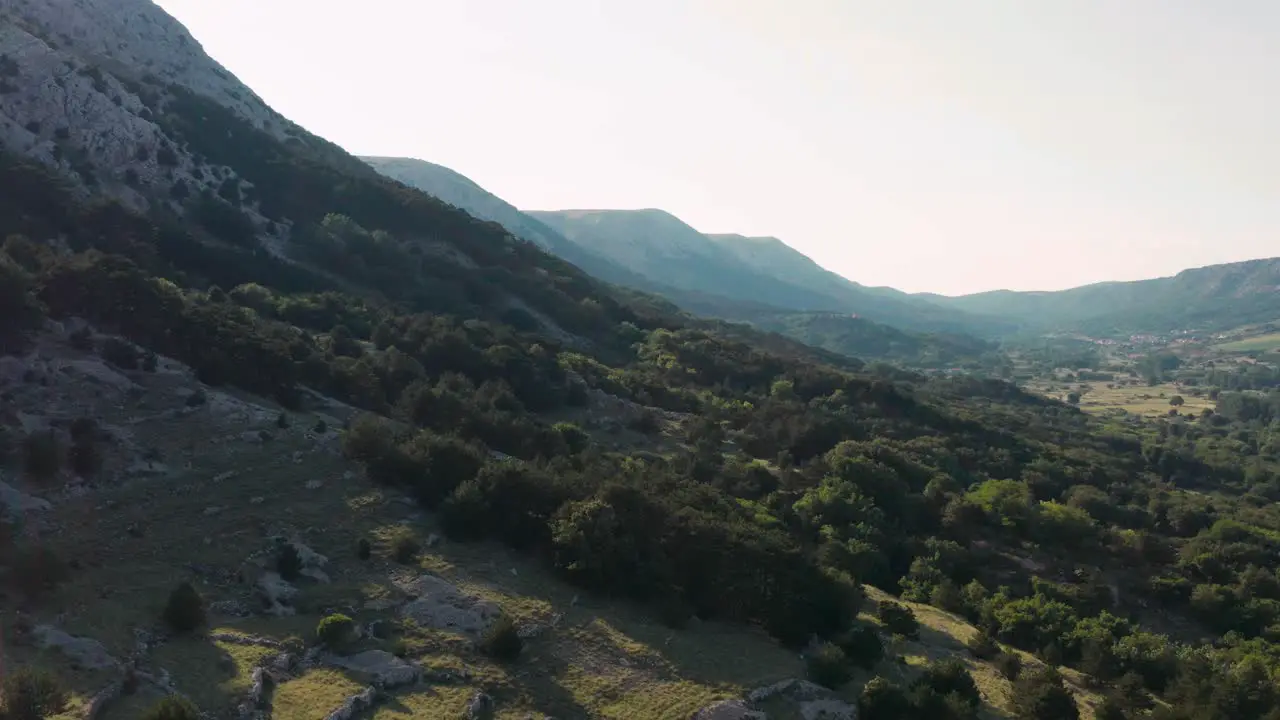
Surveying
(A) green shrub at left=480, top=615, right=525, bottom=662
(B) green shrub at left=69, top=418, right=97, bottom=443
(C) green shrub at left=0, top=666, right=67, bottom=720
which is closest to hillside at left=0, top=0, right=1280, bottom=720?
(C) green shrub at left=0, top=666, right=67, bottom=720

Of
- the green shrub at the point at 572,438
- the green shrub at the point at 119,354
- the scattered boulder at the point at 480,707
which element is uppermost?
the green shrub at the point at 119,354

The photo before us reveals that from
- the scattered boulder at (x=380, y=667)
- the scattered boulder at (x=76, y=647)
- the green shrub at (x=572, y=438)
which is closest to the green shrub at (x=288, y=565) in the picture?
the scattered boulder at (x=380, y=667)

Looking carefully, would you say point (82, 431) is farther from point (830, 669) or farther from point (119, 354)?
point (830, 669)

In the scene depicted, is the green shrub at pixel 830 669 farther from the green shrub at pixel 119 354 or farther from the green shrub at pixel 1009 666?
the green shrub at pixel 119 354

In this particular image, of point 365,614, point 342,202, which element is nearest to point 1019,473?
point 365,614

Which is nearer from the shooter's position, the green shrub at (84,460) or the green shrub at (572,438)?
the green shrub at (84,460)

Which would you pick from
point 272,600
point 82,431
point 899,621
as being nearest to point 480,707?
point 272,600
